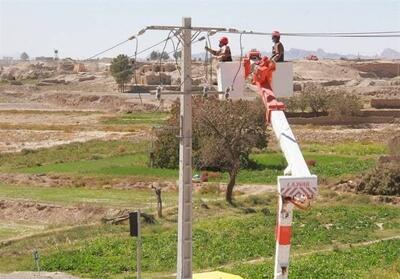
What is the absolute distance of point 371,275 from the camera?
2123cm

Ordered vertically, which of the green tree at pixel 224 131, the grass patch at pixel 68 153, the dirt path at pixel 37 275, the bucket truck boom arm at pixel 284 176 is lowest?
the grass patch at pixel 68 153

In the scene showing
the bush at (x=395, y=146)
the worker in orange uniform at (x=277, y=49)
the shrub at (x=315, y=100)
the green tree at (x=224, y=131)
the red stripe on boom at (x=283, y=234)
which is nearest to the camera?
the red stripe on boom at (x=283, y=234)

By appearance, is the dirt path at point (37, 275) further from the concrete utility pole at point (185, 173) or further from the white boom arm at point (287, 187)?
the white boom arm at point (287, 187)

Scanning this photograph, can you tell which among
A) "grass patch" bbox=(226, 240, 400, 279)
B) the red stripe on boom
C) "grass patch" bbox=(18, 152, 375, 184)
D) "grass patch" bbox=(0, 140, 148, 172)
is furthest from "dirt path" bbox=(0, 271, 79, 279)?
"grass patch" bbox=(0, 140, 148, 172)

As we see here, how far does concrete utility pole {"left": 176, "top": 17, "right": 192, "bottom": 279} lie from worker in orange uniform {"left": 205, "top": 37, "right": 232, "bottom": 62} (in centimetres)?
64

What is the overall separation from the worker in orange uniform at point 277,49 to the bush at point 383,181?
25939 mm

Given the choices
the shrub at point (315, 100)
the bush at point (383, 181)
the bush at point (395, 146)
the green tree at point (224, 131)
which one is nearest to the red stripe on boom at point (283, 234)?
the green tree at point (224, 131)

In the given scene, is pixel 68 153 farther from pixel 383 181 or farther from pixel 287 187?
pixel 287 187

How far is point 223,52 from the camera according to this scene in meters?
16.2

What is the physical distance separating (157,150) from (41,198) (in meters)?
11.1

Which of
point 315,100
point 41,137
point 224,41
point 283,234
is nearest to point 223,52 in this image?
point 224,41

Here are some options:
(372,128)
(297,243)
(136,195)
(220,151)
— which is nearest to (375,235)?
(297,243)

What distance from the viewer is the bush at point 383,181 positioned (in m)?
39.1

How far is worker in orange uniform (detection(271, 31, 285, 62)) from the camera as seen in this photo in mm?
14620
